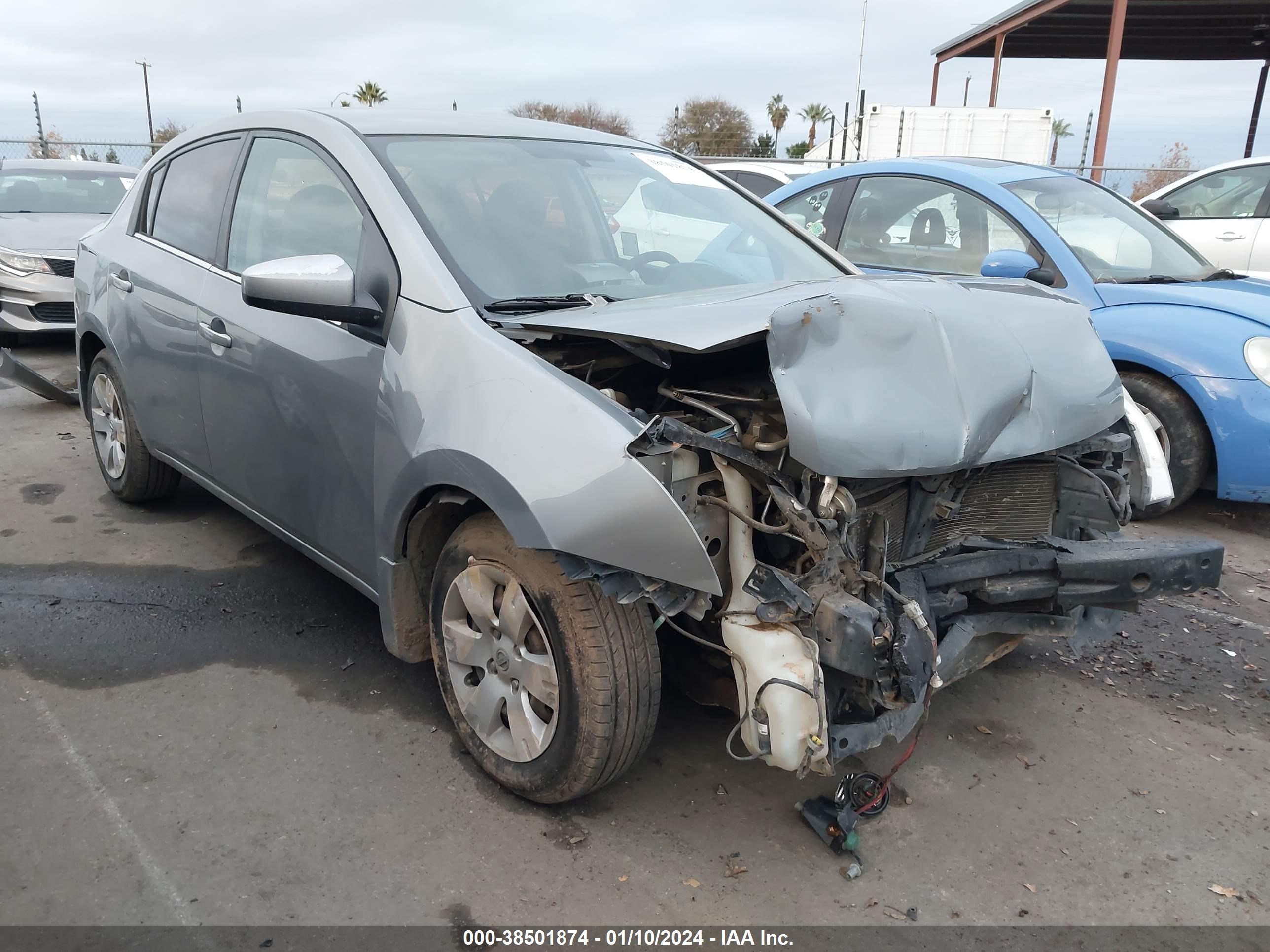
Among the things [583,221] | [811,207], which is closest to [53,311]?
[811,207]

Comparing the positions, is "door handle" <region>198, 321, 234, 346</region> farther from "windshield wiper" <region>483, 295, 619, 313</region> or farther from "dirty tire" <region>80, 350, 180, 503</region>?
"windshield wiper" <region>483, 295, 619, 313</region>

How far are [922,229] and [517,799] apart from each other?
4.14m

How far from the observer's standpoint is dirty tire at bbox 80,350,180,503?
14.2 feet

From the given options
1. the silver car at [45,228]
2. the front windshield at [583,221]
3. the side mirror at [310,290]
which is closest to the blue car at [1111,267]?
the front windshield at [583,221]

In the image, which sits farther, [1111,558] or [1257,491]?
[1257,491]

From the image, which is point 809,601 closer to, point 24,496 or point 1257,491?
point 1257,491

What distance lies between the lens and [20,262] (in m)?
7.94

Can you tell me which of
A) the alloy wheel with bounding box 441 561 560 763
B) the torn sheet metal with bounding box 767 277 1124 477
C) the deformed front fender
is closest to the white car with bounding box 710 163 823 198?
the torn sheet metal with bounding box 767 277 1124 477

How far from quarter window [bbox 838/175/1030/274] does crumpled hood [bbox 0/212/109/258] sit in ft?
20.3

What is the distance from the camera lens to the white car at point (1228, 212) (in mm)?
7523

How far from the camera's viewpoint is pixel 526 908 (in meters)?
2.18

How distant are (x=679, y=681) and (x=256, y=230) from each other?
7.15 feet

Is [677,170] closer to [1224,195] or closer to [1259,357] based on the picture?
[1259,357]

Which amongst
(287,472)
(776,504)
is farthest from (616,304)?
(287,472)
